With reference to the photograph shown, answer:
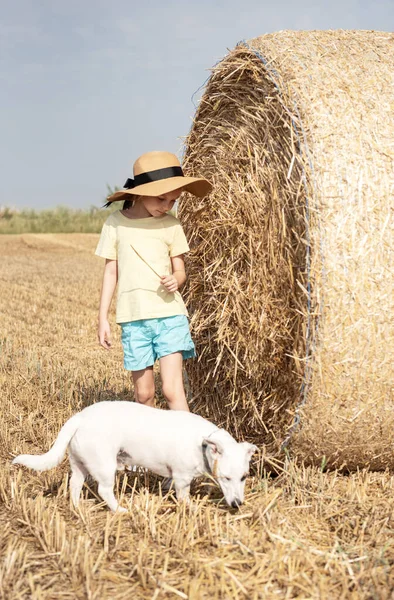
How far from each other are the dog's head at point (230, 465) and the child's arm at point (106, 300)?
1210mm

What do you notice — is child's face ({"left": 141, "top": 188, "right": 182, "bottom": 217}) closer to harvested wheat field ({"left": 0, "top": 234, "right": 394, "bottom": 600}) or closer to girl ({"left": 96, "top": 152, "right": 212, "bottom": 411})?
girl ({"left": 96, "top": 152, "right": 212, "bottom": 411})

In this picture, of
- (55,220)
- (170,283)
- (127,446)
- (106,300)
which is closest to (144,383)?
(106,300)

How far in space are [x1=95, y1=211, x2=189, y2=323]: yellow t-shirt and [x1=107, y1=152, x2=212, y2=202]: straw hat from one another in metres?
0.21

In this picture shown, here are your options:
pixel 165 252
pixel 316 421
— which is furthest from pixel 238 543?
pixel 165 252

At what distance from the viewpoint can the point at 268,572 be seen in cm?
285

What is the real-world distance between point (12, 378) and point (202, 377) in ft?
6.54

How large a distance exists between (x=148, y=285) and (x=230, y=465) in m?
1.41

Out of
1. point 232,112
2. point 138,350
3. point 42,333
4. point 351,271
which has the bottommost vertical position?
point 42,333

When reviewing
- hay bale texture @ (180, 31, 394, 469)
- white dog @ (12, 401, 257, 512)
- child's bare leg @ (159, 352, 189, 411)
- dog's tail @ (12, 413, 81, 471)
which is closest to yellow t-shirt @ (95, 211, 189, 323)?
child's bare leg @ (159, 352, 189, 411)

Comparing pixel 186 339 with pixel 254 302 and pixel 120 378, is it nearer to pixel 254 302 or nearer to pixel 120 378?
pixel 254 302

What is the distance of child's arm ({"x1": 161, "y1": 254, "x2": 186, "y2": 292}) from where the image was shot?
413 cm

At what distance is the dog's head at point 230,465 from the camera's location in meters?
3.21

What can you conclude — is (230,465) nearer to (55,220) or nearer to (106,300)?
(106,300)


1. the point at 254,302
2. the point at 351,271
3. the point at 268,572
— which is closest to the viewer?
the point at 268,572
